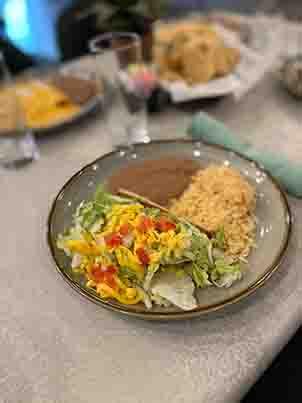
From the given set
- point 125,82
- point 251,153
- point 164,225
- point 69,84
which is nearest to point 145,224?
point 164,225

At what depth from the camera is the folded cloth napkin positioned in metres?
0.84

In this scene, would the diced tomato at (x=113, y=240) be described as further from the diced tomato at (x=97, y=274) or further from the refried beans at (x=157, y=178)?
the refried beans at (x=157, y=178)

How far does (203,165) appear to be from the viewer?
2.86 feet

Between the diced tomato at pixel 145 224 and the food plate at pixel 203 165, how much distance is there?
0.11 m

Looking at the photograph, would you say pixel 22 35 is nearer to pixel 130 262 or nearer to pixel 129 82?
pixel 129 82

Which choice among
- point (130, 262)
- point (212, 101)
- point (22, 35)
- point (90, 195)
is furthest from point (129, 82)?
point (22, 35)

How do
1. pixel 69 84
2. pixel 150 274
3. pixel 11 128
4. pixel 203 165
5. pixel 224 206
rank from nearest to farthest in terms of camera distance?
pixel 150 274
pixel 224 206
pixel 203 165
pixel 11 128
pixel 69 84

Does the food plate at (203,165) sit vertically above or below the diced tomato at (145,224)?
below

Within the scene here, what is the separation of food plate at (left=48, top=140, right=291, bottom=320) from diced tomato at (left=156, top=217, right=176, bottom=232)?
99 millimetres

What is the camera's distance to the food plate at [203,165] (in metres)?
0.62

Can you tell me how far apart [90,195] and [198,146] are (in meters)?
0.23

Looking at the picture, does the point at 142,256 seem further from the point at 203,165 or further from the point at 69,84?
the point at 69,84

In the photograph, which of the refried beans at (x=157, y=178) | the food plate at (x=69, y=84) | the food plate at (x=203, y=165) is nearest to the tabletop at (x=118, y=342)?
the food plate at (x=203, y=165)

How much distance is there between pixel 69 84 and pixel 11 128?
0.72 ft
